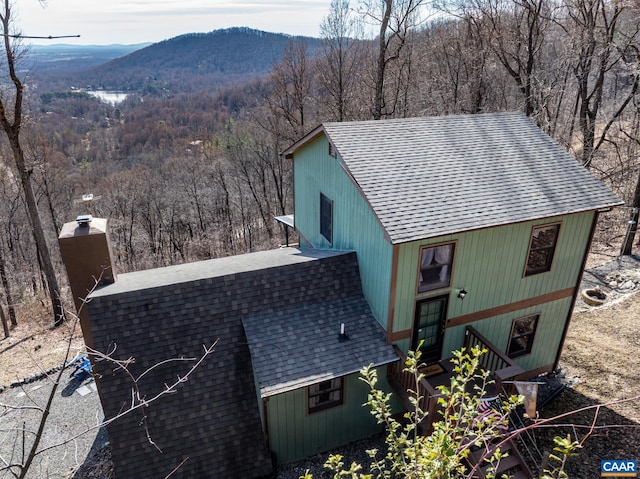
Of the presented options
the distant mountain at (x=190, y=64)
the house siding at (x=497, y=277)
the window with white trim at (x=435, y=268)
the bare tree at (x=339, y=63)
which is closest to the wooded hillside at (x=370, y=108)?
the bare tree at (x=339, y=63)

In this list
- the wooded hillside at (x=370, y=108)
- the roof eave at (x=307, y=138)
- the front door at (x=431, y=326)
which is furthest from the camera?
the wooded hillside at (x=370, y=108)

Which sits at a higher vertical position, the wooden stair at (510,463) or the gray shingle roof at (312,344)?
the gray shingle roof at (312,344)

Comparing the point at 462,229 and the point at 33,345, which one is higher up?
the point at 462,229

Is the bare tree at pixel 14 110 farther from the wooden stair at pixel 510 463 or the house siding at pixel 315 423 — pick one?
the wooden stair at pixel 510 463

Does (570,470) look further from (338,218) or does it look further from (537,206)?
(338,218)

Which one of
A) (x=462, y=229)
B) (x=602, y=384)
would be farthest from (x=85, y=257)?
(x=602, y=384)

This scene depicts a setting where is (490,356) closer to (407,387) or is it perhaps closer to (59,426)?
(407,387)

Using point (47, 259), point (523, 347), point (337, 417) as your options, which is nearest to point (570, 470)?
point (523, 347)
